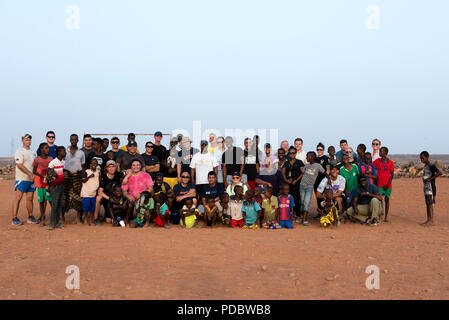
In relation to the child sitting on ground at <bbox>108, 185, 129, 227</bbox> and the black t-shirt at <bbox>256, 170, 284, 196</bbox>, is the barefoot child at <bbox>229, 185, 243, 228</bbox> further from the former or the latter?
the child sitting on ground at <bbox>108, 185, 129, 227</bbox>

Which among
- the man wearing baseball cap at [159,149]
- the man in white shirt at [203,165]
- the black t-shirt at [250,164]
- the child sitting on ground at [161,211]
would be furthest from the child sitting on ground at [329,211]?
the man wearing baseball cap at [159,149]

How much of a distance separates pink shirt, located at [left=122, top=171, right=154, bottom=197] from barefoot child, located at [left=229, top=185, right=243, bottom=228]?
1.90 meters

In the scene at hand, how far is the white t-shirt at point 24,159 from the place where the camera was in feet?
26.7

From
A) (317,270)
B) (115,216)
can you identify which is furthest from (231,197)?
(317,270)

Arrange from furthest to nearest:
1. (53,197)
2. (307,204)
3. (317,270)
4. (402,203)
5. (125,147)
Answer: (402,203) → (125,147) → (307,204) → (53,197) → (317,270)

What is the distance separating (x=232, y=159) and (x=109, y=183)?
9.61ft

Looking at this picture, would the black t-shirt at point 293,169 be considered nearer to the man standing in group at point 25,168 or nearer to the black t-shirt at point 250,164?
the black t-shirt at point 250,164

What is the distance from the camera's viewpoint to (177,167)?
358 inches

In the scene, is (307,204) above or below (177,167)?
below

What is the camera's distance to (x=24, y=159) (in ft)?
26.8

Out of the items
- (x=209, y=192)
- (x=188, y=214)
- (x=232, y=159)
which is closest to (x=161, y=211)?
(x=188, y=214)

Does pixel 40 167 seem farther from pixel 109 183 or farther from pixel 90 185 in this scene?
pixel 109 183
